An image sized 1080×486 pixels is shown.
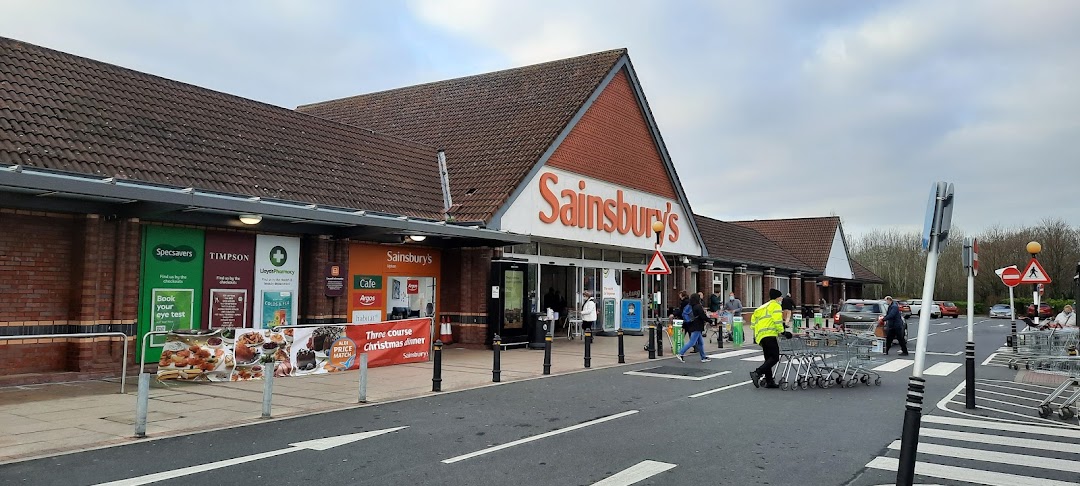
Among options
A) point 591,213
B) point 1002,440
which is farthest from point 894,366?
point 591,213

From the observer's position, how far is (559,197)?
23.0m

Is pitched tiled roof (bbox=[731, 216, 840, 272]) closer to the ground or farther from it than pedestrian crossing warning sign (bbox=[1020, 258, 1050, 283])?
farther from it

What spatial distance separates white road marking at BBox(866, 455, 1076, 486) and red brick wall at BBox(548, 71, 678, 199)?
53.4 ft

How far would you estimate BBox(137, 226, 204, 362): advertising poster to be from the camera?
13898 mm

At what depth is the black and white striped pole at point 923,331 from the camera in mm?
5840

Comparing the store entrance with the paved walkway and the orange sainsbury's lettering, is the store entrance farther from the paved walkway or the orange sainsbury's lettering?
the paved walkway

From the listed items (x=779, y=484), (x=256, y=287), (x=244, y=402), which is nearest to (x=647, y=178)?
(x=256, y=287)

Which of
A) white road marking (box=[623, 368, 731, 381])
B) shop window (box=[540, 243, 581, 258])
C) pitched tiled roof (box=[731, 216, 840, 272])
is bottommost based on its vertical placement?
white road marking (box=[623, 368, 731, 381])

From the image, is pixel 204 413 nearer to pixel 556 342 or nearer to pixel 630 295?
pixel 556 342

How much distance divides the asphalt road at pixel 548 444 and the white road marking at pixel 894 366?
3982 mm

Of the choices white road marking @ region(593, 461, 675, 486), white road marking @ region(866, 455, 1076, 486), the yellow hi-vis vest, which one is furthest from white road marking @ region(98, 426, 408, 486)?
the yellow hi-vis vest

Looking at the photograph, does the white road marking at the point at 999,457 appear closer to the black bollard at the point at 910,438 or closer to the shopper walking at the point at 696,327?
the black bollard at the point at 910,438

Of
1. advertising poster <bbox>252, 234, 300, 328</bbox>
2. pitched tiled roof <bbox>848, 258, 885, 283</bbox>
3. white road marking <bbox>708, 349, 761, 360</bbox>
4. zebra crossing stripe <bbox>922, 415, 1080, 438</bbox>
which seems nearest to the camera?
zebra crossing stripe <bbox>922, 415, 1080, 438</bbox>

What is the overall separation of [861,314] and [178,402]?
23.5 metres
